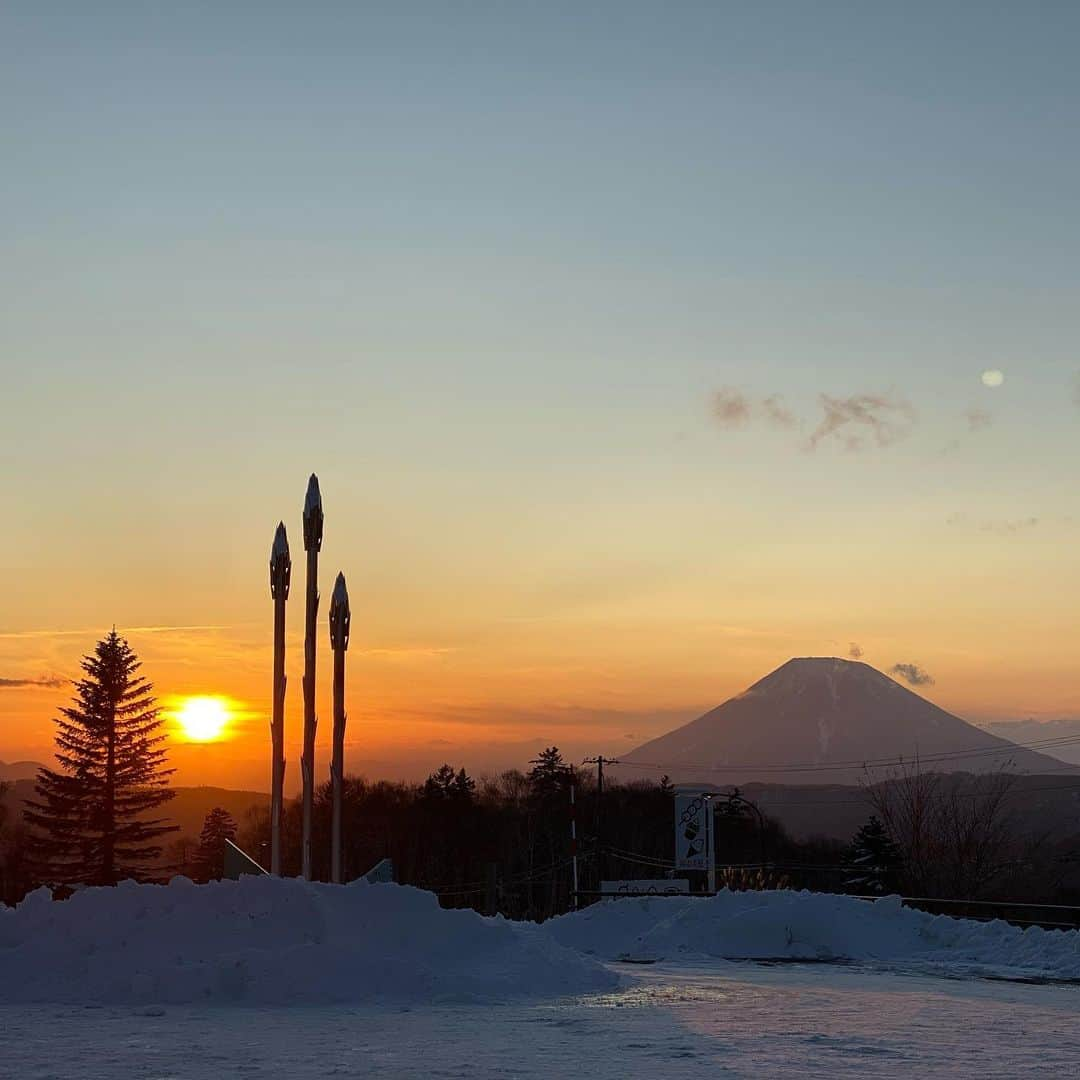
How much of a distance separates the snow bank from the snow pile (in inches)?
258

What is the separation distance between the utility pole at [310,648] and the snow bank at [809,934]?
7.04 m

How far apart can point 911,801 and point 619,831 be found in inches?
2131

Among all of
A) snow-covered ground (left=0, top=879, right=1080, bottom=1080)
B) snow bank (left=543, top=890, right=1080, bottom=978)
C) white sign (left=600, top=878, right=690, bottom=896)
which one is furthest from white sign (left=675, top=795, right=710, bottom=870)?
snow-covered ground (left=0, top=879, right=1080, bottom=1080)

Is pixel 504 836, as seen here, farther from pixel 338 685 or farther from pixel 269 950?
pixel 269 950

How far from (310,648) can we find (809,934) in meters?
13.7

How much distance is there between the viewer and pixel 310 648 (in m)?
33.5

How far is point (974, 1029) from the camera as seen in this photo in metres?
15.0

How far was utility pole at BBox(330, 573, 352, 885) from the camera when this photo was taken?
107ft

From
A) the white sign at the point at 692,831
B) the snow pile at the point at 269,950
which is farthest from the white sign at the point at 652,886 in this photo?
the snow pile at the point at 269,950

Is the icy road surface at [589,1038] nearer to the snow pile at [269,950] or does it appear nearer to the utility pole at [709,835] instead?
the snow pile at [269,950]

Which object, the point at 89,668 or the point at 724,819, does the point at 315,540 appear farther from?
the point at 724,819

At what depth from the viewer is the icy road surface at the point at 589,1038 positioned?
12070 millimetres

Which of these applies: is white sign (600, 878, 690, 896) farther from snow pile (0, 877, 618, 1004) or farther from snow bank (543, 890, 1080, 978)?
snow pile (0, 877, 618, 1004)

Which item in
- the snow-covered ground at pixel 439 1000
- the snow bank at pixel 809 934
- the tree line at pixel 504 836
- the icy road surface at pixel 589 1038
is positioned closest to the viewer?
the icy road surface at pixel 589 1038
